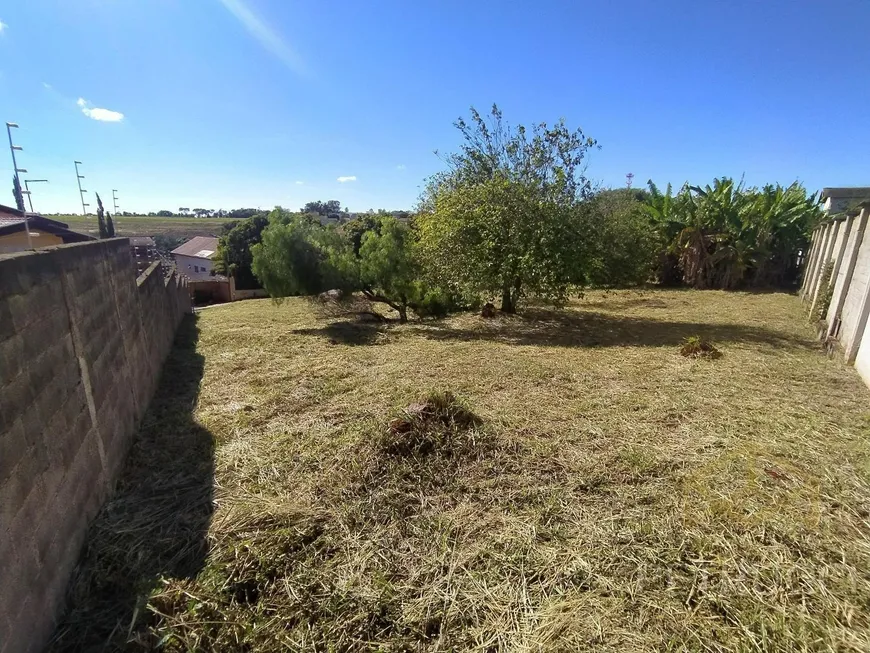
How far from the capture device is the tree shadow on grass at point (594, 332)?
8445 mm

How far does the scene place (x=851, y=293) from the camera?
7242mm

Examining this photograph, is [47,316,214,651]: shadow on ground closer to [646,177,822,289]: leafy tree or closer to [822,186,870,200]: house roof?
[646,177,822,289]: leafy tree

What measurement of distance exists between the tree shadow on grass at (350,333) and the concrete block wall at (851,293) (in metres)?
7.70

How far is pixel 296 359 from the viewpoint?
7.33 metres

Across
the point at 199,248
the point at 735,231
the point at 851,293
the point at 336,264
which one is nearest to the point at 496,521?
the point at 851,293

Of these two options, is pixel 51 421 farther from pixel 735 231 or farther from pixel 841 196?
pixel 841 196

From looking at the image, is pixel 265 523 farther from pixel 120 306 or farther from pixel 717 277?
pixel 717 277

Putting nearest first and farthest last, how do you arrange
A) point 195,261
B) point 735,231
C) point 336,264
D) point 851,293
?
point 851,293 → point 336,264 → point 735,231 → point 195,261

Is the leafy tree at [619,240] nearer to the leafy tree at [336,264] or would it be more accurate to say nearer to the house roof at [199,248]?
the leafy tree at [336,264]

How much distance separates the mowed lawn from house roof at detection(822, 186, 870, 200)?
22127 mm

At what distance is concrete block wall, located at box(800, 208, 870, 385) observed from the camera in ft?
20.1

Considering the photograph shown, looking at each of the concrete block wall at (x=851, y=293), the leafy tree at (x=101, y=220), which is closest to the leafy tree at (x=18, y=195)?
the leafy tree at (x=101, y=220)

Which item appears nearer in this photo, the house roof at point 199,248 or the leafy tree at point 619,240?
the leafy tree at point 619,240

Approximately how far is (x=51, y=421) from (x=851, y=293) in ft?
34.2
